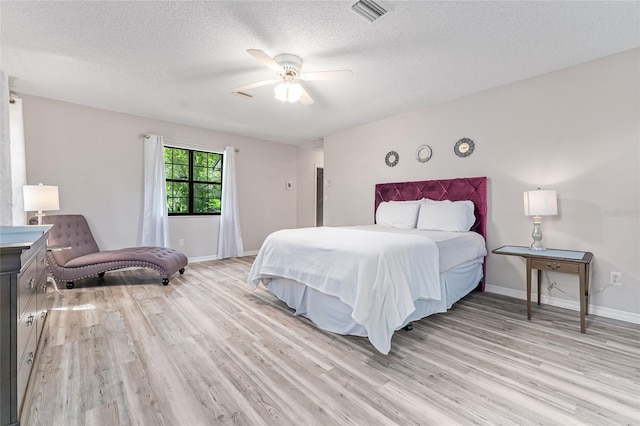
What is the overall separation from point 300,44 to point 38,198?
137 inches

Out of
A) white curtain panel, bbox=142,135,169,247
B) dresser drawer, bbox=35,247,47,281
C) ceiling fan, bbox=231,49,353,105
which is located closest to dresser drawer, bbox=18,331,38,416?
dresser drawer, bbox=35,247,47,281

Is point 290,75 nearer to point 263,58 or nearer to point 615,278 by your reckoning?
point 263,58

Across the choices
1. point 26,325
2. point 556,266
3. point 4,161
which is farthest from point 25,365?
point 556,266

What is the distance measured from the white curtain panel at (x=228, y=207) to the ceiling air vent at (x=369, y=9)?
3.95 meters

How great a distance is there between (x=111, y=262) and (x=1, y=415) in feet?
8.61

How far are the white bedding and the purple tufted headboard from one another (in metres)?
0.65

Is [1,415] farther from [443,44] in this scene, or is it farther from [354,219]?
[354,219]

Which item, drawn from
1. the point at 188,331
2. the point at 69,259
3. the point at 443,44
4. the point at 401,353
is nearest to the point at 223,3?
the point at 443,44

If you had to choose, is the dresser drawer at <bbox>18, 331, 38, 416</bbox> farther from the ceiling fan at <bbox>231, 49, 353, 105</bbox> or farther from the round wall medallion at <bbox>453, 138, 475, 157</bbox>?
the round wall medallion at <bbox>453, 138, 475, 157</bbox>

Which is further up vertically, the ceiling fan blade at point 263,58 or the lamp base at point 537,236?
the ceiling fan blade at point 263,58

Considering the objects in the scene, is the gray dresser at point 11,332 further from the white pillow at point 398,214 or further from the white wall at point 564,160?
the white wall at point 564,160

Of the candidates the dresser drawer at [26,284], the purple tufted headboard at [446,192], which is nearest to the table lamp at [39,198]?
the dresser drawer at [26,284]

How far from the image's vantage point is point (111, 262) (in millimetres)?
3463

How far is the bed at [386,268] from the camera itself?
1.96 m
